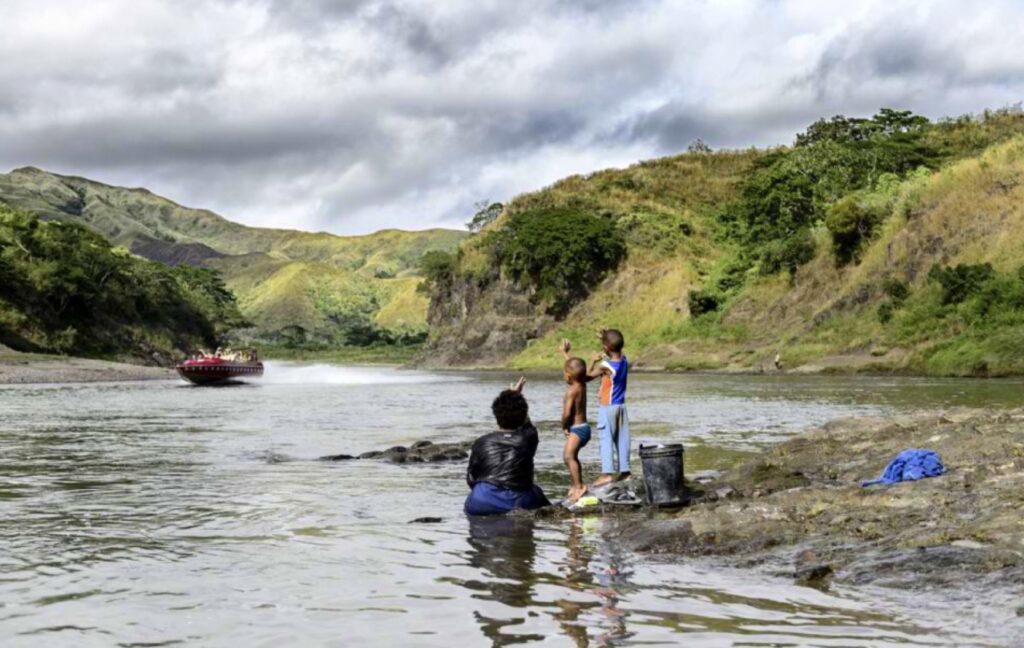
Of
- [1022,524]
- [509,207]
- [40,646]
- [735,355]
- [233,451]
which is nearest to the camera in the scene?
[40,646]

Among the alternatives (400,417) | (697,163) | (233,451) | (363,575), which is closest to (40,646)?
(363,575)

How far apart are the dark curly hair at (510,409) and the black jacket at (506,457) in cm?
9

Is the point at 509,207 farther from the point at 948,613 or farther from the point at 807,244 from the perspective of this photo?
the point at 948,613

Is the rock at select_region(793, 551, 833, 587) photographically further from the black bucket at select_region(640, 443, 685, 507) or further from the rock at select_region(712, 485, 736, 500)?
the rock at select_region(712, 485, 736, 500)

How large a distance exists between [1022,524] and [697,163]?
98511mm

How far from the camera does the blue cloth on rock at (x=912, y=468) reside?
10.7 meters

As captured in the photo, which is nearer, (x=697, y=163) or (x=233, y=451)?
(x=233, y=451)

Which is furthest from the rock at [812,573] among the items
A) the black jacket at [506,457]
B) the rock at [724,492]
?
the black jacket at [506,457]

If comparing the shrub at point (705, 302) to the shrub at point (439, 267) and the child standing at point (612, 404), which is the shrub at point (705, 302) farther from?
the child standing at point (612, 404)

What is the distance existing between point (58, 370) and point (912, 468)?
66.6m

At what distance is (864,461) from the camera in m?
13.4

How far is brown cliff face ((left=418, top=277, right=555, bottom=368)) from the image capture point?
85812 millimetres

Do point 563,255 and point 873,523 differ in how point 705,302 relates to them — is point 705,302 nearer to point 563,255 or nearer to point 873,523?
point 563,255

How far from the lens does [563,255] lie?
271 feet
